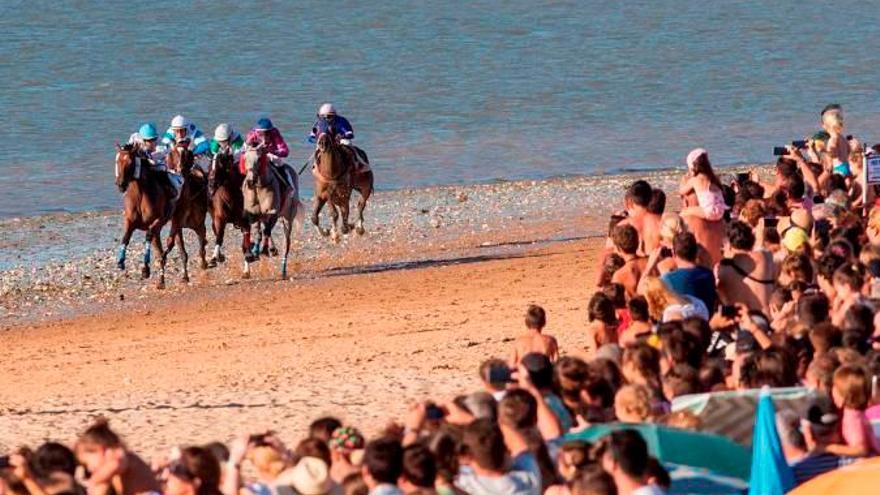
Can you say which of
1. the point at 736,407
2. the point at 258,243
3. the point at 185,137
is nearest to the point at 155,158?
the point at 185,137

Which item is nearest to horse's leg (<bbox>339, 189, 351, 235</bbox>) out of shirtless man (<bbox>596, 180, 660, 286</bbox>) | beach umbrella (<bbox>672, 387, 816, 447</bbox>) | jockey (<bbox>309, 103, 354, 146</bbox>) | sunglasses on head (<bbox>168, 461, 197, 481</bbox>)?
jockey (<bbox>309, 103, 354, 146</bbox>)

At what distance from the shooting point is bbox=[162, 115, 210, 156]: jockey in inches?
1110

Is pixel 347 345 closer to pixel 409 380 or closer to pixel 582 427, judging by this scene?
pixel 409 380

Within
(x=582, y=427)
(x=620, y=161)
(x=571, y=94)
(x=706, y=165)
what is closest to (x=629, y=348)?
(x=582, y=427)

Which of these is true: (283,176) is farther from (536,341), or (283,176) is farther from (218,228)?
(536,341)

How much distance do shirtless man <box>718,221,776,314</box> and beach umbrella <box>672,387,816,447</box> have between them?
3.53 meters

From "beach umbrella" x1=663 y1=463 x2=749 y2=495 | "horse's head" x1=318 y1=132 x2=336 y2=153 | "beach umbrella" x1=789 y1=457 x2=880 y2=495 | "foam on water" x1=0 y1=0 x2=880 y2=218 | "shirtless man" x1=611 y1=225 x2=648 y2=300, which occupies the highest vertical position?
"foam on water" x1=0 y1=0 x2=880 y2=218

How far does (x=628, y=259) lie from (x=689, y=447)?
4.76m

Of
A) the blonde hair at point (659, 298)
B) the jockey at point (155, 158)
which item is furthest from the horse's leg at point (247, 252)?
the blonde hair at point (659, 298)

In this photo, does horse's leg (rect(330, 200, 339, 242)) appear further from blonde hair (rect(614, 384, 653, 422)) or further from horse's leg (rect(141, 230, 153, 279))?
blonde hair (rect(614, 384, 653, 422))

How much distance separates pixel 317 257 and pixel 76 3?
4953 cm

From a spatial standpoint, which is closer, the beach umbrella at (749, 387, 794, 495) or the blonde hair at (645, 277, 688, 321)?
the beach umbrella at (749, 387, 794, 495)

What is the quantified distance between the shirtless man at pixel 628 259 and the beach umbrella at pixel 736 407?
12.3ft

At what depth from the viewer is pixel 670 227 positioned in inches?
601
